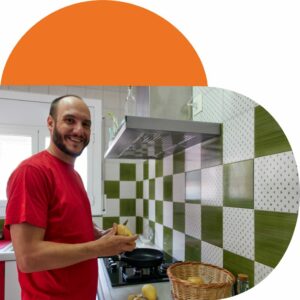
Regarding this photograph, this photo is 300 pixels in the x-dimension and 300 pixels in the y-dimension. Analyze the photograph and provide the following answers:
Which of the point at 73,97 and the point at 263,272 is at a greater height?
the point at 73,97

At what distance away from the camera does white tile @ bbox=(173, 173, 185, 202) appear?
1198mm

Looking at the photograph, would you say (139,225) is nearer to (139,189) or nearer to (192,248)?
(139,189)

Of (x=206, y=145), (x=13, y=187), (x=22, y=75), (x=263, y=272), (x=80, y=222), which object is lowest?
A: (x=263, y=272)

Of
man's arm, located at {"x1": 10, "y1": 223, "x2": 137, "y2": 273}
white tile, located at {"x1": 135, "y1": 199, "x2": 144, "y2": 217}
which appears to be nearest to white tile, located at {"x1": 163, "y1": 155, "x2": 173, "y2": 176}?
white tile, located at {"x1": 135, "y1": 199, "x2": 144, "y2": 217}

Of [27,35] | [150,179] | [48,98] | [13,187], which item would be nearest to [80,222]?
[13,187]

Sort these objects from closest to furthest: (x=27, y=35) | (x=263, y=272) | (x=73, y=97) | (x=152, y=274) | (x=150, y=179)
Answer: (x=27, y=35) → (x=263, y=272) → (x=73, y=97) → (x=152, y=274) → (x=150, y=179)

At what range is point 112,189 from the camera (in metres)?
1.82

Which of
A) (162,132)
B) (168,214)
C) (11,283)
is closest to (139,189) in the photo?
(168,214)

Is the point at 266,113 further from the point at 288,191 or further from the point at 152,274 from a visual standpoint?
the point at 152,274

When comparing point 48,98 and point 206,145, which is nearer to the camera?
point 206,145

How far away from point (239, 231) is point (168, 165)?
2.05ft

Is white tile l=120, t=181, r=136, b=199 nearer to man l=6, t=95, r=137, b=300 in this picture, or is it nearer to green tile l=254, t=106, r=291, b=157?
man l=6, t=95, r=137, b=300

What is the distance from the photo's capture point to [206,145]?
100 cm

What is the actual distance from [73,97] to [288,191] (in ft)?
2.10
